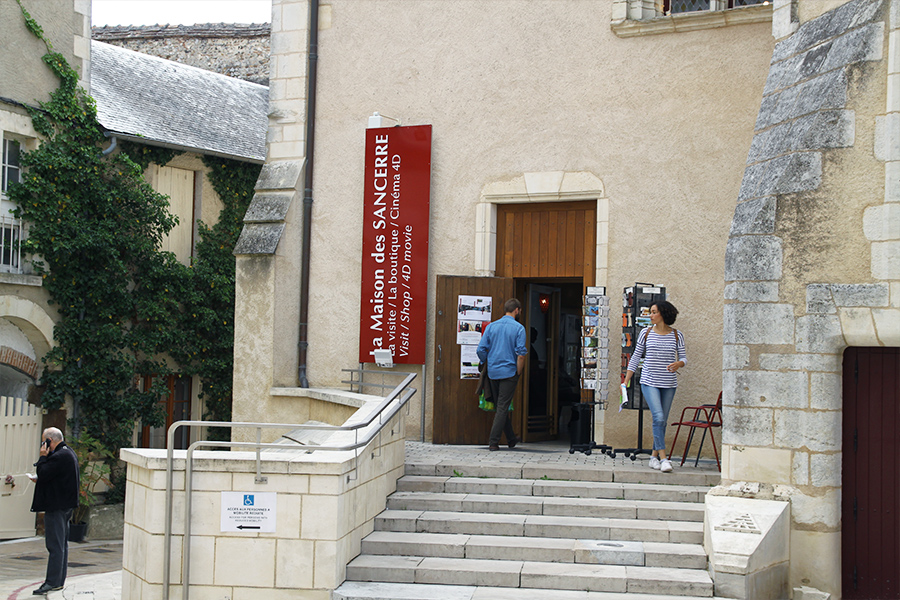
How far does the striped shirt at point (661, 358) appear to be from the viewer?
8172 millimetres

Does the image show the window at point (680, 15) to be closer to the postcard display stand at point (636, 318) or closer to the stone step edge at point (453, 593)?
the postcard display stand at point (636, 318)

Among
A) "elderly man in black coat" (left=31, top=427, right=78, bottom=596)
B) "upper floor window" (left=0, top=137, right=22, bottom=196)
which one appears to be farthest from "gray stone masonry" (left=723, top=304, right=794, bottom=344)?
"upper floor window" (left=0, top=137, right=22, bottom=196)

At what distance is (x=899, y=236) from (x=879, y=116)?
2.93 feet

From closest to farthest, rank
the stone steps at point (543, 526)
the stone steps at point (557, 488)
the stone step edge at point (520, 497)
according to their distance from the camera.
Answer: the stone steps at point (543, 526), the stone step edge at point (520, 497), the stone steps at point (557, 488)

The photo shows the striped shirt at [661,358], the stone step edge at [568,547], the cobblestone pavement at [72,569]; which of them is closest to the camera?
the stone step edge at [568,547]

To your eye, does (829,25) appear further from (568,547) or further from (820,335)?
(568,547)

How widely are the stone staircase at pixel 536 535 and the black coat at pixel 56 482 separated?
2.99m

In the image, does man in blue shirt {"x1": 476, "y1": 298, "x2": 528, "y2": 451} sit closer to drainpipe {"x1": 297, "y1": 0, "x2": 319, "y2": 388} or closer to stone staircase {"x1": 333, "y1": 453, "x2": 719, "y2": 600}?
stone staircase {"x1": 333, "y1": 453, "x2": 719, "y2": 600}

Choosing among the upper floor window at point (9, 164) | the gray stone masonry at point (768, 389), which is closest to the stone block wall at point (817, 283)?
the gray stone masonry at point (768, 389)

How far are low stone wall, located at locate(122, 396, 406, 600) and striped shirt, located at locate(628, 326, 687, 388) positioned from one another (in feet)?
9.52

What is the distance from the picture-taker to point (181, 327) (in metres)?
16.0

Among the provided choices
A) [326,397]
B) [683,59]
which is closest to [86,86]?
[326,397]

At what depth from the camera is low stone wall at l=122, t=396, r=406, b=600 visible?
21.6ft

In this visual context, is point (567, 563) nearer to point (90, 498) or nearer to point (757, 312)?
point (757, 312)
